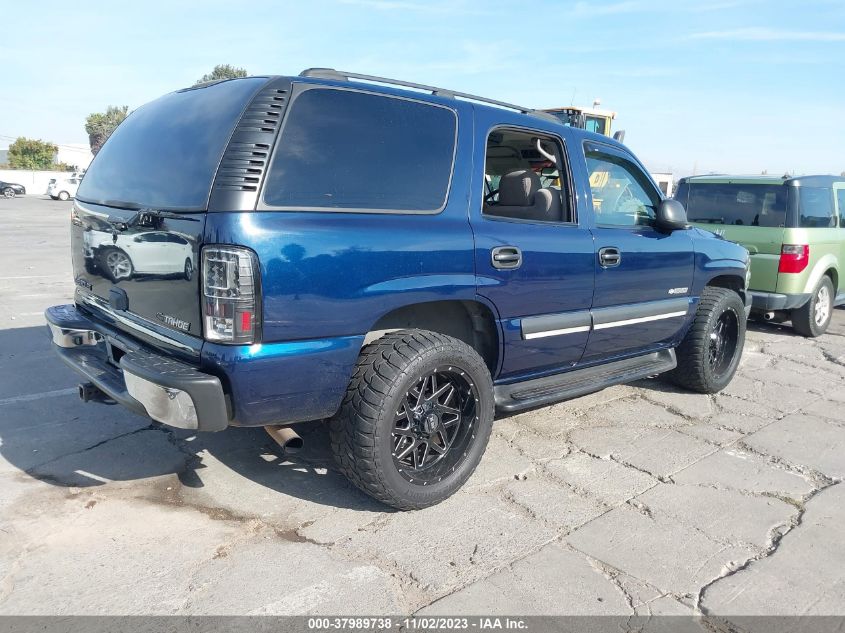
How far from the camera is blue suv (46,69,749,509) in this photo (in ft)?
8.65

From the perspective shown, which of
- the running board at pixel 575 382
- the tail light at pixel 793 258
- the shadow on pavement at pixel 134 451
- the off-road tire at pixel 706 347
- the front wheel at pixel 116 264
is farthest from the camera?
the tail light at pixel 793 258

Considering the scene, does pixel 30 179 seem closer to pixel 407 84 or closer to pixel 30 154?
pixel 30 154

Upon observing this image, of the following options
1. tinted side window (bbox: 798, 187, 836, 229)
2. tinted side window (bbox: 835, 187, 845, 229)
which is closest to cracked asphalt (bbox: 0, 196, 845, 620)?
tinted side window (bbox: 798, 187, 836, 229)

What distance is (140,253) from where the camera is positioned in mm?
2955

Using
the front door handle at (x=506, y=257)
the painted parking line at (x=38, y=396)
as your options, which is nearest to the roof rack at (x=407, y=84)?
the front door handle at (x=506, y=257)

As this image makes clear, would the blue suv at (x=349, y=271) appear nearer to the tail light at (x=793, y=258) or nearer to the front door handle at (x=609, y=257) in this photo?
the front door handle at (x=609, y=257)

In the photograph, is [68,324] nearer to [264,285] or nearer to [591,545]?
[264,285]

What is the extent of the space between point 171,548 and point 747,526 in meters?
2.70

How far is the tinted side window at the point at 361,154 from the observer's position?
2777 mm

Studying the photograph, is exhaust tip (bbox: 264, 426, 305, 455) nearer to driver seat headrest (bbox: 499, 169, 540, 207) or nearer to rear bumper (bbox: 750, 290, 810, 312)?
driver seat headrest (bbox: 499, 169, 540, 207)

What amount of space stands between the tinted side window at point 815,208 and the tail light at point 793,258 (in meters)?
0.29

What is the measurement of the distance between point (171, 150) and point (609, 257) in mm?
2538

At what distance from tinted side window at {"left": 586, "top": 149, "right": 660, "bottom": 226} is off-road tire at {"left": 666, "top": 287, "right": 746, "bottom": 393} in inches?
36.1

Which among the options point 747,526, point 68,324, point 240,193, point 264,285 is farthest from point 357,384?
point 747,526
